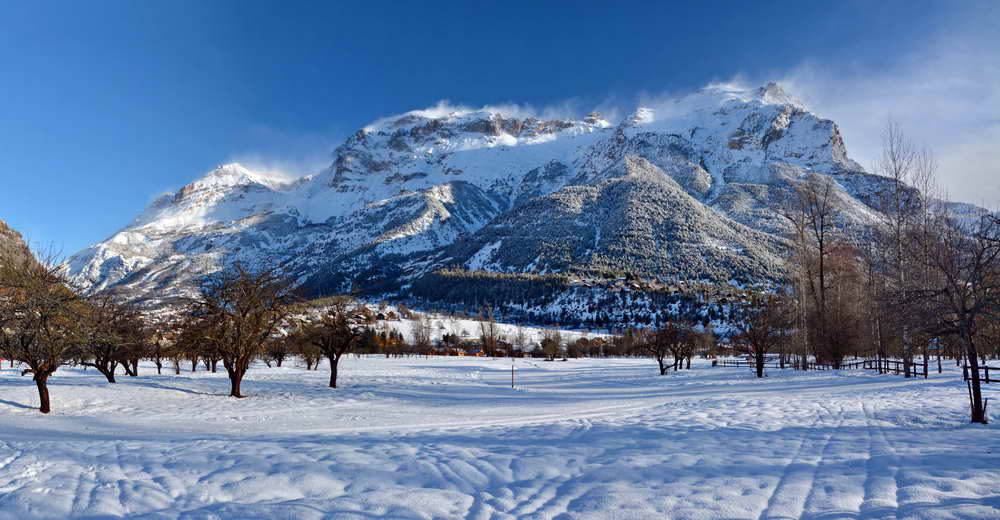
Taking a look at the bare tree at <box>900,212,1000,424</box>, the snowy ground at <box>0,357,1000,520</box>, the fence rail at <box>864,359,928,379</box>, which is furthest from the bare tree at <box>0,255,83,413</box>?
the fence rail at <box>864,359,928,379</box>

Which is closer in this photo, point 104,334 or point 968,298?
point 968,298

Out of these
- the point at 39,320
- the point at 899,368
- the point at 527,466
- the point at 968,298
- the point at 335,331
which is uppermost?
the point at 968,298

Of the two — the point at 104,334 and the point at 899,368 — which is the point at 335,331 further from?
the point at 899,368

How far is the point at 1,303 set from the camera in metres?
16.9

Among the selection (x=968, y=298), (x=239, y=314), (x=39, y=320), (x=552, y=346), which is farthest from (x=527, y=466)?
(x=552, y=346)

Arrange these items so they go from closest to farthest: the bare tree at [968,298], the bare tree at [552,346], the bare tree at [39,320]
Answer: the bare tree at [968,298] < the bare tree at [39,320] < the bare tree at [552,346]

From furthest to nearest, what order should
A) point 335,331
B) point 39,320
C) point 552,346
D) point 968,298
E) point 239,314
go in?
point 552,346
point 335,331
point 239,314
point 39,320
point 968,298

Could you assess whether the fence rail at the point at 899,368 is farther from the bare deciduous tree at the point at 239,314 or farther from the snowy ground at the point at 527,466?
the bare deciduous tree at the point at 239,314

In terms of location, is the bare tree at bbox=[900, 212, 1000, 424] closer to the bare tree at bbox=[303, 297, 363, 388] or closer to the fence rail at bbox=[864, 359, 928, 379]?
the fence rail at bbox=[864, 359, 928, 379]

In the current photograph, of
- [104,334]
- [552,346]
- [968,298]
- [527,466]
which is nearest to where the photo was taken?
[527,466]

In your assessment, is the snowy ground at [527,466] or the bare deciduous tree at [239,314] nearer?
the snowy ground at [527,466]

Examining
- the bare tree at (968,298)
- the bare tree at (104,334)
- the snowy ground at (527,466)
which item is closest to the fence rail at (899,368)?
the snowy ground at (527,466)

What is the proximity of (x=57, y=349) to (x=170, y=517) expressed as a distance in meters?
15.0

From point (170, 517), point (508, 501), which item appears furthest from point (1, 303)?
point (508, 501)
